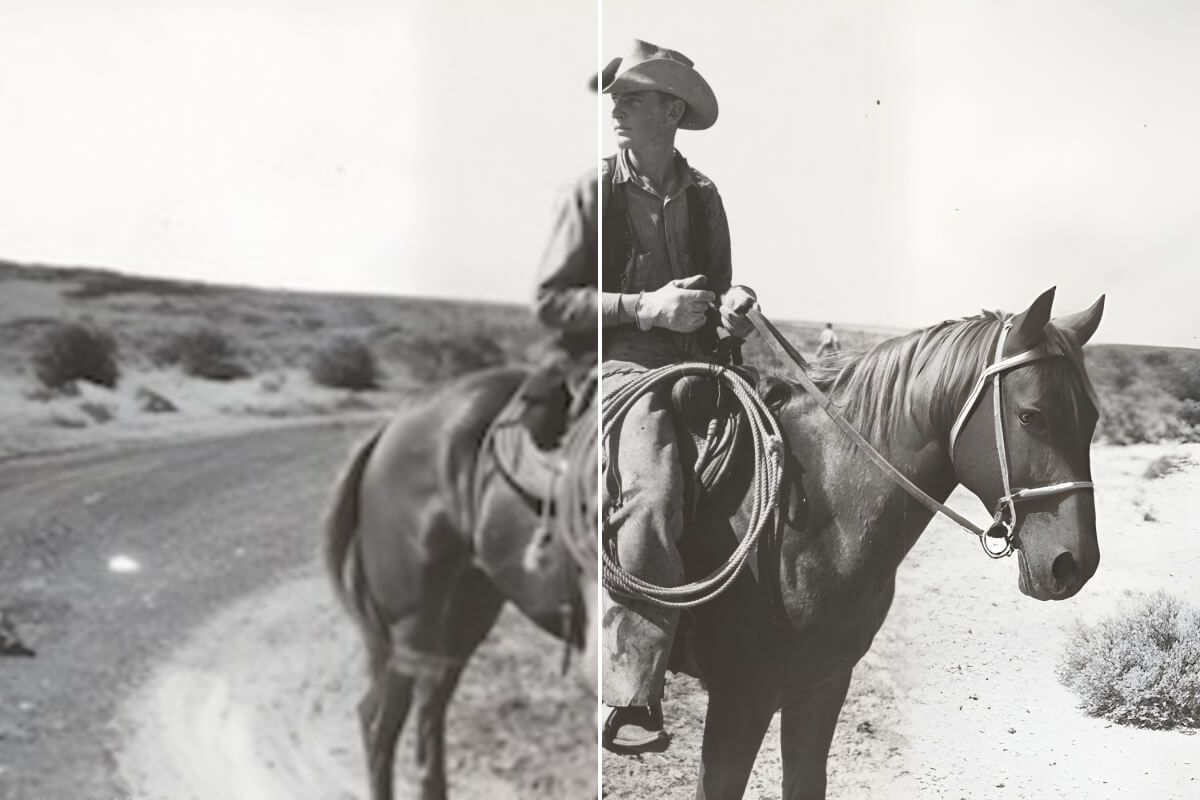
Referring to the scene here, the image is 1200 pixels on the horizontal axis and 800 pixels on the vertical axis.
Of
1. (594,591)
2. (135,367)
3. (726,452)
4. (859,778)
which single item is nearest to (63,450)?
(135,367)

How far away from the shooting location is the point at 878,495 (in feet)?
11.0

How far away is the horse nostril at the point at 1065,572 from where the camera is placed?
3.35 m

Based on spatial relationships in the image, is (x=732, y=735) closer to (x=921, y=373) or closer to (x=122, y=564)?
(x=921, y=373)

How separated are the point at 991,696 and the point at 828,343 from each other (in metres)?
1.03

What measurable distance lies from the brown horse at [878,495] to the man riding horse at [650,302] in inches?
6.5

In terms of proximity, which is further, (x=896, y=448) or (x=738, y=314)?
(x=738, y=314)

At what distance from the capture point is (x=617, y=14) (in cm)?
353

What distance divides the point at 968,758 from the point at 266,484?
6.60 feet

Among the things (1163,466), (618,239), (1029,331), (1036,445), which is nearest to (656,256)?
(618,239)

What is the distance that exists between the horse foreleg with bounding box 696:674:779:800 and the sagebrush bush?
0.81 meters

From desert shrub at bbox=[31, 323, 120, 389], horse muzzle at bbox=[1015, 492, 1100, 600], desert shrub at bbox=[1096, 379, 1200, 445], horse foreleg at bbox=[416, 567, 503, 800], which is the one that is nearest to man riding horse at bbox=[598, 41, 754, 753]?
horse foreleg at bbox=[416, 567, 503, 800]

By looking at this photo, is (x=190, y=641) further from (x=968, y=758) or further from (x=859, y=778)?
(x=968, y=758)

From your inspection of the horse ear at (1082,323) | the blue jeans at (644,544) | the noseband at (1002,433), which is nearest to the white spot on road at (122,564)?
the blue jeans at (644,544)

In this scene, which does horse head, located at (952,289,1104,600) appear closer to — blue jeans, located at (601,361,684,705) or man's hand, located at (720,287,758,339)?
man's hand, located at (720,287,758,339)
